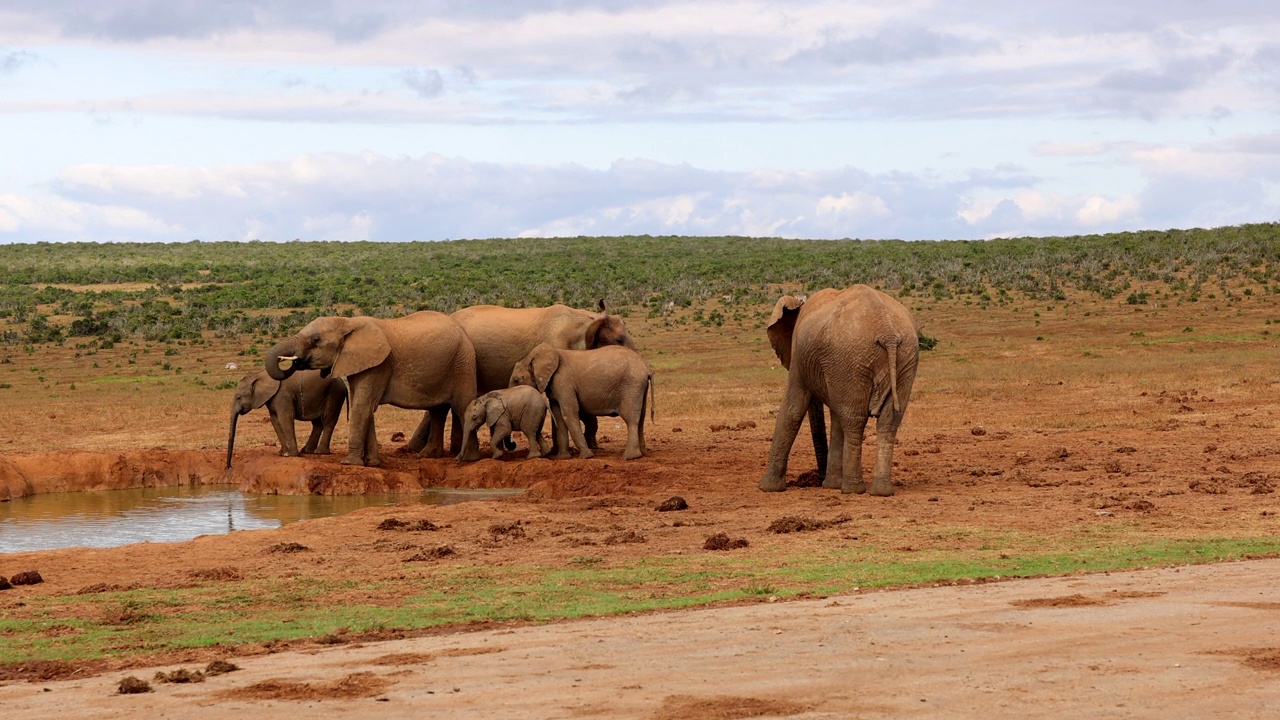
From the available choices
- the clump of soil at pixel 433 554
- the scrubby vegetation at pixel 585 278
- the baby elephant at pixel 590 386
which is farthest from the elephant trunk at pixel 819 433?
the scrubby vegetation at pixel 585 278

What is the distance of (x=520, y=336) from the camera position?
24375mm

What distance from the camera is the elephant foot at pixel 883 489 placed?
1773 cm

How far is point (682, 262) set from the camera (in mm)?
86250

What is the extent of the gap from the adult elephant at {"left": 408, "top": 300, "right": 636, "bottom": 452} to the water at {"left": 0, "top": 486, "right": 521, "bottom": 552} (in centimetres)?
354

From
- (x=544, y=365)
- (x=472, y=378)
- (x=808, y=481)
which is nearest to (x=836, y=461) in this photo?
(x=808, y=481)

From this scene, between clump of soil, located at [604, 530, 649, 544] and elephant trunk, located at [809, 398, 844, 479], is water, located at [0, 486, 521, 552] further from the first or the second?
clump of soil, located at [604, 530, 649, 544]

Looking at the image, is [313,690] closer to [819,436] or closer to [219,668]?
[219,668]

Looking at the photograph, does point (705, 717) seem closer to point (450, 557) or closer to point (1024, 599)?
point (1024, 599)

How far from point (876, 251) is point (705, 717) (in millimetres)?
79659

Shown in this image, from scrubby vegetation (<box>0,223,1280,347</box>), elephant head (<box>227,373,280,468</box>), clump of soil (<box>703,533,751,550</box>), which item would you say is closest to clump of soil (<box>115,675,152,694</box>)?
clump of soil (<box>703,533,751,550</box>)

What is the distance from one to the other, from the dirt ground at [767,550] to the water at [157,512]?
1.84 feet

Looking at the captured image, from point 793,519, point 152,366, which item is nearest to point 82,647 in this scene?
point 793,519

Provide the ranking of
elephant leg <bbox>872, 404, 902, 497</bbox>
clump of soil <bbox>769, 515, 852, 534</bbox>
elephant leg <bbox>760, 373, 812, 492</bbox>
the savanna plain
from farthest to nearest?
elephant leg <bbox>760, 373, 812, 492</bbox> → elephant leg <bbox>872, 404, 902, 497</bbox> → clump of soil <bbox>769, 515, 852, 534</bbox> → the savanna plain

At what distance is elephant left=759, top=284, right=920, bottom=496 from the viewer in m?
17.5
